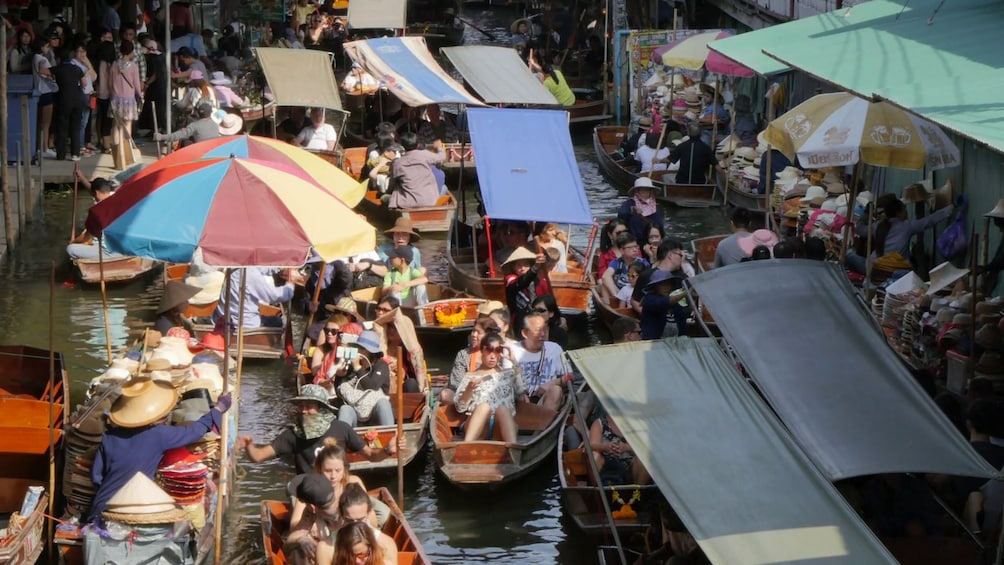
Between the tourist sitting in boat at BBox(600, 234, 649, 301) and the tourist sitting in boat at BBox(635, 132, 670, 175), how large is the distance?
7.16 m

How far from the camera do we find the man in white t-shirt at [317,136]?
2289 cm

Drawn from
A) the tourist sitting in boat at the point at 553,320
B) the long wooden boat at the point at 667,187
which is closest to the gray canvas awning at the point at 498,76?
the long wooden boat at the point at 667,187

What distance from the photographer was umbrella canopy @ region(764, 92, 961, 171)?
14.1 m

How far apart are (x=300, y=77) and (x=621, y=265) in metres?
9.27

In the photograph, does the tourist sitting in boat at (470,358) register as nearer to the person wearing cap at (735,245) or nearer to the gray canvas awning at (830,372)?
the gray canvas awning at (830,372)

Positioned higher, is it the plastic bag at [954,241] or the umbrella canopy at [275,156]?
the umbrella canopy at [275,156]

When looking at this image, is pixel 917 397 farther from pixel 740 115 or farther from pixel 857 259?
pixel 740 115

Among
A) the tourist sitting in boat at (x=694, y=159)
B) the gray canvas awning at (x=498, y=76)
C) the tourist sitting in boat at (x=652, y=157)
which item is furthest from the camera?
the tourist sitting in boat at (x=652, y=157)

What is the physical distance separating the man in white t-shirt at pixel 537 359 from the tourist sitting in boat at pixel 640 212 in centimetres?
449

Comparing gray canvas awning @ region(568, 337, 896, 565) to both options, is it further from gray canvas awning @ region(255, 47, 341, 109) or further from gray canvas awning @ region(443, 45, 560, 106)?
gray canvas awning @ region(255, 47, 341, 109)

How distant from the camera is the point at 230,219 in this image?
10258 millimetres

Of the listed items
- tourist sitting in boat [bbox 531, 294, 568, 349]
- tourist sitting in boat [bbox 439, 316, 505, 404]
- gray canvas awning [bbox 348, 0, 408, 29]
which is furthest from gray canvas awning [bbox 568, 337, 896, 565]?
gray canvas awning [bbox 348, 0, 408, 29]

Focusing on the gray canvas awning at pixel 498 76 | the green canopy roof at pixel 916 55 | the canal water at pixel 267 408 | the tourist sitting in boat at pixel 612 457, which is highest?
the green canopy roof at pixel 916 55

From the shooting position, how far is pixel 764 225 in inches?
792
